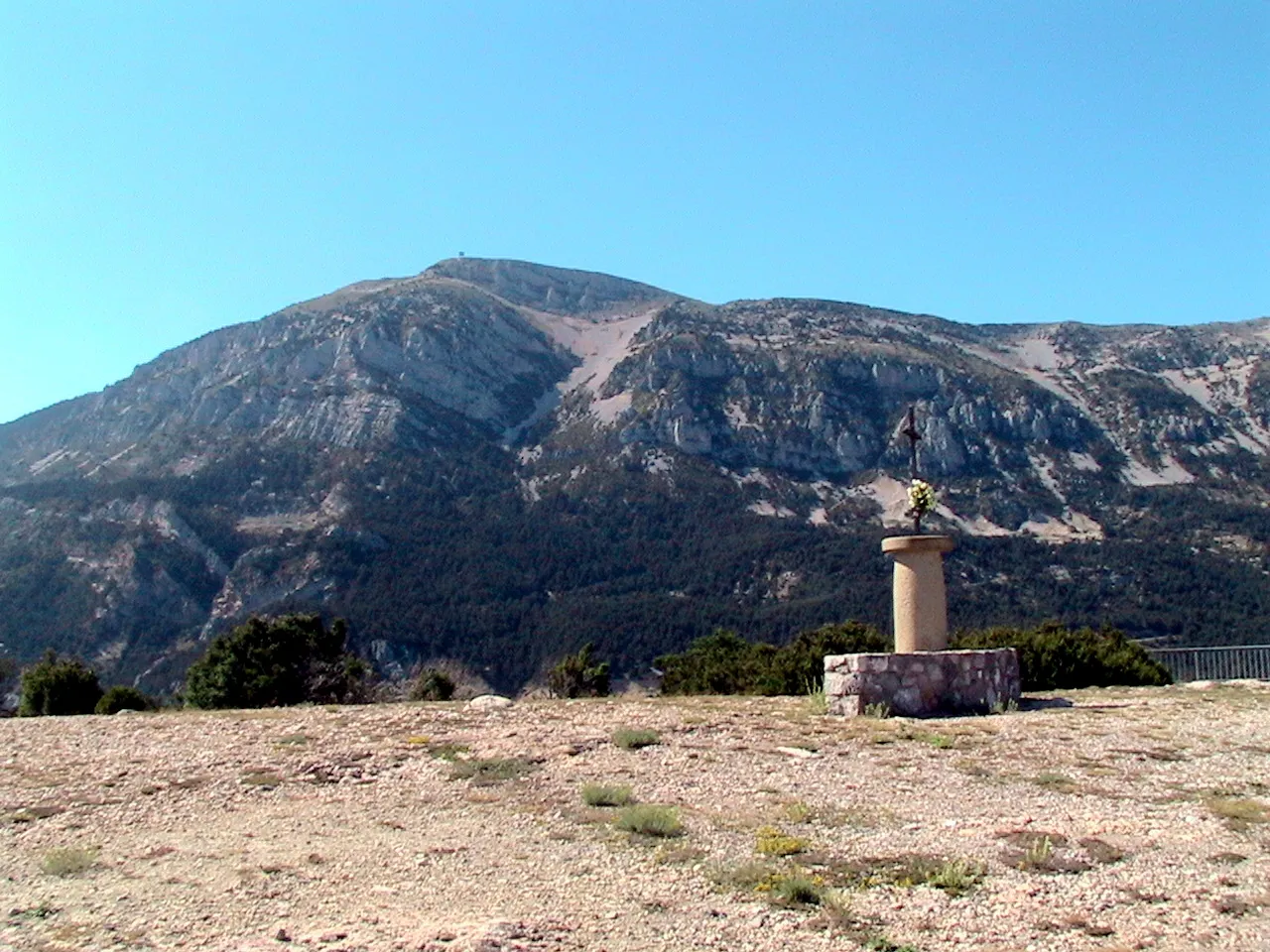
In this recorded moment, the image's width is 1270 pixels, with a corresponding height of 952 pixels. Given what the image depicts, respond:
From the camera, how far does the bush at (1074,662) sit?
19359 mm

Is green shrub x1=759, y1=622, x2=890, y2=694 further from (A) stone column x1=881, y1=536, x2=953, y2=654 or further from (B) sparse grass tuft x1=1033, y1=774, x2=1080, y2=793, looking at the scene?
(B) sparse grass tuft x1=1033, y1=774, x2=1080, y2=793

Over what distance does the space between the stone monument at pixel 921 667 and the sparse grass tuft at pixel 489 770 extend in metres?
4.95

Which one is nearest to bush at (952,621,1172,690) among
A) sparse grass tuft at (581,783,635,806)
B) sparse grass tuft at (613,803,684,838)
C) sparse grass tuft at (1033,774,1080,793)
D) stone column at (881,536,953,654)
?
stone column at (881,536,953,654)

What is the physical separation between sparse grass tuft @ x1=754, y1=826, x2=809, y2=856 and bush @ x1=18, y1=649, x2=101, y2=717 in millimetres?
20612

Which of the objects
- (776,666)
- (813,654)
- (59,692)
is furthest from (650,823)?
(59,692)

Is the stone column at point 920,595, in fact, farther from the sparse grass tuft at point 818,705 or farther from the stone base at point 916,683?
the sparse grass tuft at point 818,705

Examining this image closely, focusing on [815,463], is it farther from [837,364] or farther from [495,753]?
[495,753]

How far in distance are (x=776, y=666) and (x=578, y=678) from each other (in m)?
10.8

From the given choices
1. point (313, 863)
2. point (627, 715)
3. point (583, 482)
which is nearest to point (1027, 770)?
point (627, 715)

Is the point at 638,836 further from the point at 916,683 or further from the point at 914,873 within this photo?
the point at 916,683

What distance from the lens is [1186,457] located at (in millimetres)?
130875

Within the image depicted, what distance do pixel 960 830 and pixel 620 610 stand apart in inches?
3632

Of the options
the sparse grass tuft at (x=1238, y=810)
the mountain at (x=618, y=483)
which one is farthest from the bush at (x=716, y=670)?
the mountain at (x=618, y=483)

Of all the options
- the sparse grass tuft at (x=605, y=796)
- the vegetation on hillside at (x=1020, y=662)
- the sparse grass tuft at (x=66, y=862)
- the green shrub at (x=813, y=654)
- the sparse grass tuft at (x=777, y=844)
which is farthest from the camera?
the green shrub at (x=813, y=654)
